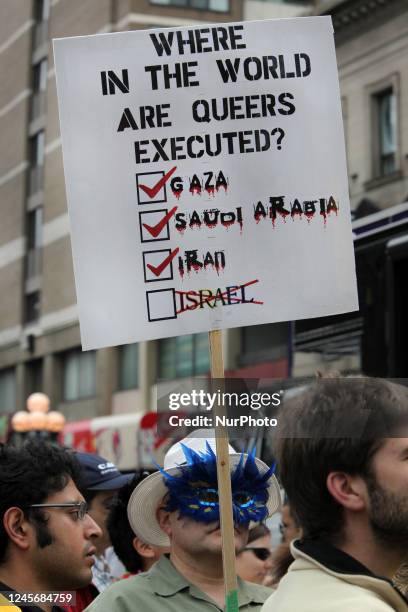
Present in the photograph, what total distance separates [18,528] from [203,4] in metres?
33.0

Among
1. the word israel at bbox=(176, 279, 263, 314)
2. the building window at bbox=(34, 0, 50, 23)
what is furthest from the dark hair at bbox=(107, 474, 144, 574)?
the building window at bbox=(34, 0, 50, 23)

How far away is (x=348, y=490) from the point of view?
2.63m

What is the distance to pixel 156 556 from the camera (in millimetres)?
4965

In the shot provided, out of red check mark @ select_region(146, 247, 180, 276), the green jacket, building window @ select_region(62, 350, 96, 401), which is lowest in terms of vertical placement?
the green jacket

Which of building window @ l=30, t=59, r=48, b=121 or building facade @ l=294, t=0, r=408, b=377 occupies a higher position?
building window @ l=30, t=59, r=48, b=121

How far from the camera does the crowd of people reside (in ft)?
8.49

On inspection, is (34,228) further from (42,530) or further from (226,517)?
(226,517)

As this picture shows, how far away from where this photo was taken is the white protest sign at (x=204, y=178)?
377 cm

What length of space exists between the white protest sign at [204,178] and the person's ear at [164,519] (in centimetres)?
77

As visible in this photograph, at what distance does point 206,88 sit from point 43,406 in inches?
713

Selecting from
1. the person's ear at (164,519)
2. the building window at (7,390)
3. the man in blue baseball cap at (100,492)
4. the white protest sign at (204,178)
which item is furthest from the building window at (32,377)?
the white protest sign at (204,178)


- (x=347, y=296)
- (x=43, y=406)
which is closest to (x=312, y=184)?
(x=347, y=296)

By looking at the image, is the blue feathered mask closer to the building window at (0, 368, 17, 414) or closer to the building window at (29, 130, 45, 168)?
the building window at (29, 130, 45, 168)

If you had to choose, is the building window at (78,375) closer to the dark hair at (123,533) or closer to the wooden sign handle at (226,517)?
the dark hair at (123,533)
